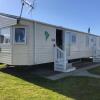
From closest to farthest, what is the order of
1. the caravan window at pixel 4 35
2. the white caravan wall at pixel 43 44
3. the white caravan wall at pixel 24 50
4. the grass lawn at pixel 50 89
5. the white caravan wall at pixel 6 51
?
the grass lawn at pixel 50 89 < the white caravan wall at pixel 24 50 < the white caravan wall at pixel 6 51 < the caravan window at pixel 4 35 < the white caravan wall at pixel 43 44

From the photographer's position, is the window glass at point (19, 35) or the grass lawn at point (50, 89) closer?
the grass lawn at point (50, 89)

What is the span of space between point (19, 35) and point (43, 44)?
189 cm

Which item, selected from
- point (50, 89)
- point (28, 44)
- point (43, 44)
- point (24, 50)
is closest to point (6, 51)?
point (24, 50)

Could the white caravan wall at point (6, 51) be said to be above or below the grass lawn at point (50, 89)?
above

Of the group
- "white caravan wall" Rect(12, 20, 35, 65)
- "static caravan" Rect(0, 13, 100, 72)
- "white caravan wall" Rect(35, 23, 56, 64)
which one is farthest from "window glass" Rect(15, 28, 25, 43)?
"white caravan wall" Rect(35, 23, 56, 64)

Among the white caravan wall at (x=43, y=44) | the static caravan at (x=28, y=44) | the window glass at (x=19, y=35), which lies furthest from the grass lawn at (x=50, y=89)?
the window glass at (x=19, y=35)

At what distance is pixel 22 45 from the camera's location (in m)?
11.8

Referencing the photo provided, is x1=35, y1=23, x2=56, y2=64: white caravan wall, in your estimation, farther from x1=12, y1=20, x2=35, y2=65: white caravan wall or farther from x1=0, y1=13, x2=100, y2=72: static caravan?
x1=12, y1=20, x2=35, y2=65: white caravan wall

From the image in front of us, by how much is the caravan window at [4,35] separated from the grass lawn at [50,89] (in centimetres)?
326

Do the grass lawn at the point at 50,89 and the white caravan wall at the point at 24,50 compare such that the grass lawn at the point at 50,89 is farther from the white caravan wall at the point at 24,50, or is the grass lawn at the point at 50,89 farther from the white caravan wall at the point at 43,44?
the white caravan wall at the point at 43,44

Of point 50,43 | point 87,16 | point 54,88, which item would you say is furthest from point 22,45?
point 87,16

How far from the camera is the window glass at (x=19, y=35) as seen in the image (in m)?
11.8

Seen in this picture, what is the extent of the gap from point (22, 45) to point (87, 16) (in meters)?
22.9

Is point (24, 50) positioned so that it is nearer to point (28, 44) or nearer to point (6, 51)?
point (28, 44)
